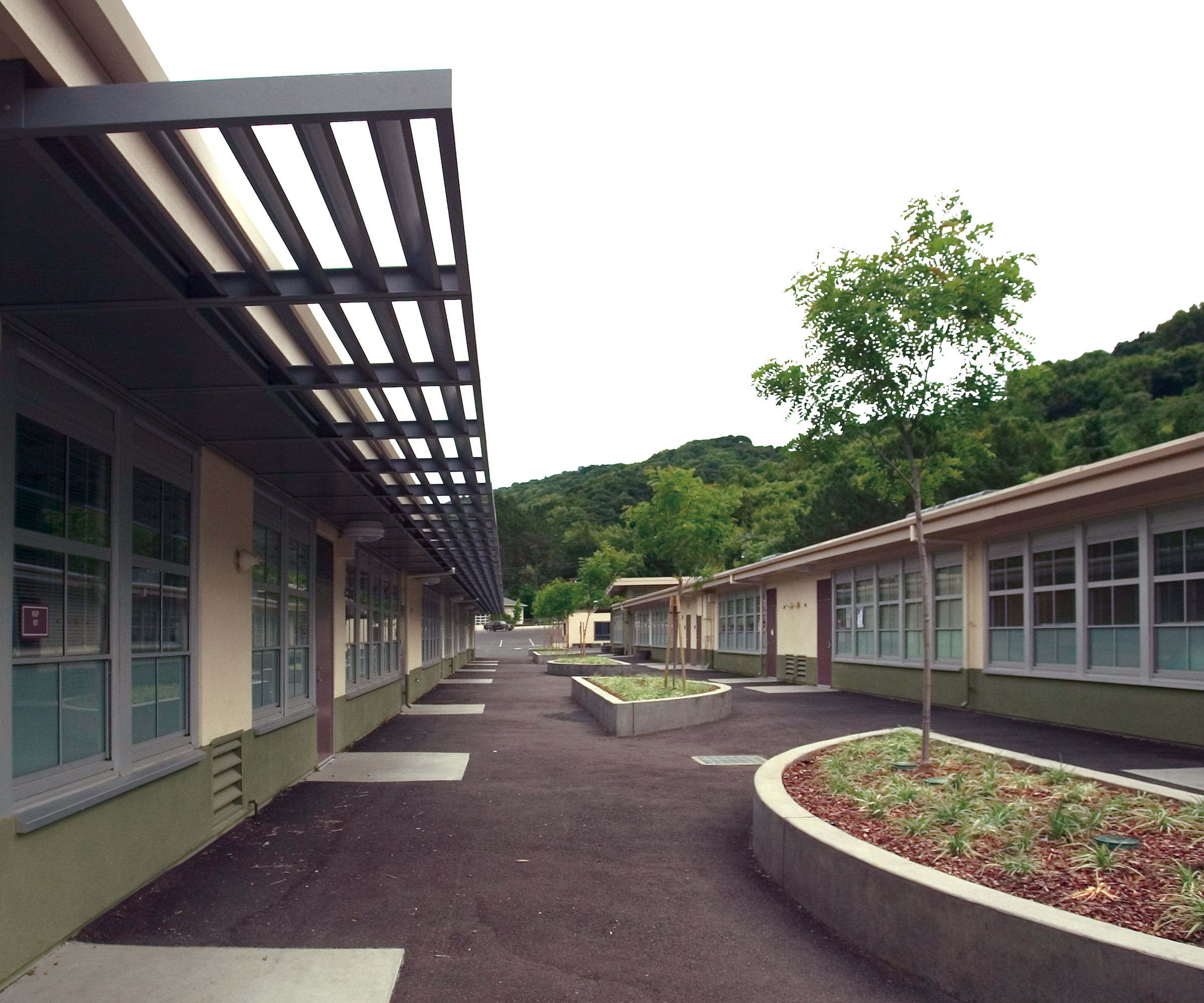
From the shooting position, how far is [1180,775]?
877cm

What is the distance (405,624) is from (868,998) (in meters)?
16.1

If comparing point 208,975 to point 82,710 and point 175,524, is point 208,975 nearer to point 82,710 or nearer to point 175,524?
point 82,710

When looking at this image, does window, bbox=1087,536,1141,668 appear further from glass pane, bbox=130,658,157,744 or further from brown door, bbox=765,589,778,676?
brown door, bbox=765,589,778,676

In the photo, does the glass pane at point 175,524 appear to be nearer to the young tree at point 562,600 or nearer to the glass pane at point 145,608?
the glass pane at point 145,608

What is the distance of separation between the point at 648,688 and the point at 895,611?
549 cm

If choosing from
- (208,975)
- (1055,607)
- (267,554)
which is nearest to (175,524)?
(267,554)

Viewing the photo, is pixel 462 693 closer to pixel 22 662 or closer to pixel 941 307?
pixel 941 307

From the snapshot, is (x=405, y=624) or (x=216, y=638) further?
(x=405, y=624)

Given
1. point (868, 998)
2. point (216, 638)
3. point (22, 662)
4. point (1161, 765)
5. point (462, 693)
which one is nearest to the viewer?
point (868, 998)

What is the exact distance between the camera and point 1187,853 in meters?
4.97

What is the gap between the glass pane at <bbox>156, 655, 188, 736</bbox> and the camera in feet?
21.2

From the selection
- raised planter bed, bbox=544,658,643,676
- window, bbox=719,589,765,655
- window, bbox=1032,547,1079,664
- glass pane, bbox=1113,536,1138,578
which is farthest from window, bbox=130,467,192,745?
window, bbox=719,589,765,655

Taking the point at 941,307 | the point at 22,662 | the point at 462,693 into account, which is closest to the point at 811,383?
the point at 941,307

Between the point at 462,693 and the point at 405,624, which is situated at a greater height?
the point at 405,624
